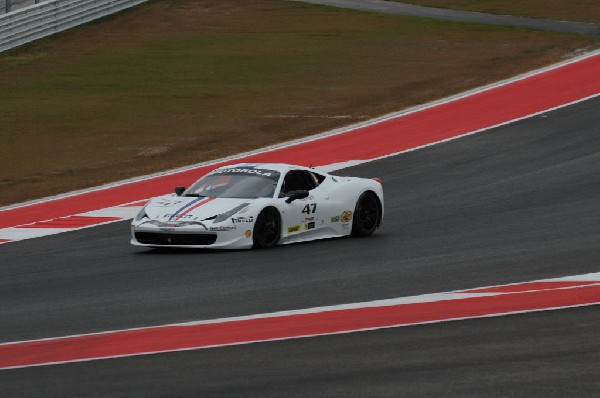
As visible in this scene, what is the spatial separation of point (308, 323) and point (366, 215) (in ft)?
23.2

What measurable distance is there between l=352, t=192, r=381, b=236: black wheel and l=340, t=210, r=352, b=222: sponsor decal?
0.09 metres

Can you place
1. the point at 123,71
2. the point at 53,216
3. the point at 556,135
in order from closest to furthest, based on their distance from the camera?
the point at 53,216, the point at 556,135, the point at 123,71

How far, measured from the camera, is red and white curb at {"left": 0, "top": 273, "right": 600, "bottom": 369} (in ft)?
35.9

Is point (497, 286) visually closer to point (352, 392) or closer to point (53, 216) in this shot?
point (352, 392)

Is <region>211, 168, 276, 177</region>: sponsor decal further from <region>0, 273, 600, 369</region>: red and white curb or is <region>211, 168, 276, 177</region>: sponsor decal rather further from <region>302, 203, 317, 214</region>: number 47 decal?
<region>0, 273, 600, 369</region>: red and white curb

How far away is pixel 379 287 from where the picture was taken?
14.0 metres

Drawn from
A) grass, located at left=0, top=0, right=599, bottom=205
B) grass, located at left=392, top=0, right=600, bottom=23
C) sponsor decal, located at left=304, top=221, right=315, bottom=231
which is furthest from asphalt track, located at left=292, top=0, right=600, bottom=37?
sponsor decal, located at left=304, top=221, right=315, bottom=231

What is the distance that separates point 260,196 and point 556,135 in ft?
36.2

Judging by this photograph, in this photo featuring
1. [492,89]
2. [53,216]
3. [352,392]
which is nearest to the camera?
[352,392]

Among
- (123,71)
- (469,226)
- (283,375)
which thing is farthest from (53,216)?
(123,71)

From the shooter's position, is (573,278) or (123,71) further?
(123,71)

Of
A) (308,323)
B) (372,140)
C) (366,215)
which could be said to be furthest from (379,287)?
(372,140)

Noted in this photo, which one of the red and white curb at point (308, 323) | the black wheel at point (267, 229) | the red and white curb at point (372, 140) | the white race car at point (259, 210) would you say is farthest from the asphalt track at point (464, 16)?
the red and white curb at point (308, 323)

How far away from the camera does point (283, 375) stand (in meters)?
9.66
